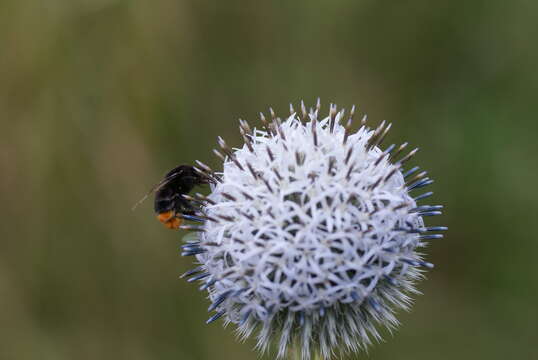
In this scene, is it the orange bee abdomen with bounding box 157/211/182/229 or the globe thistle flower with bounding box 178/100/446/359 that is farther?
the orange bee abdomen with bounding box 157/211/182/229

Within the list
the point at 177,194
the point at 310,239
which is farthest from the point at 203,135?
the point at 310,239

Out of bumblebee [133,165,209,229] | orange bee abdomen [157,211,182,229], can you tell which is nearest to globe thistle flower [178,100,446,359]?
bumblebee [133,165,209,229]

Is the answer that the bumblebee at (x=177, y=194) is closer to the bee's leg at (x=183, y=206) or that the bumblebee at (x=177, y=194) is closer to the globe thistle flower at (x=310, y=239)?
the bee's leg at (x=183, y=206)

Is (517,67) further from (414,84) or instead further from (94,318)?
(94,318)

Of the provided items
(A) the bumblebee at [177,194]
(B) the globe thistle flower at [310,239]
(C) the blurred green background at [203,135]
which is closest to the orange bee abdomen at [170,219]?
(A) the bumblebee at [177,194]

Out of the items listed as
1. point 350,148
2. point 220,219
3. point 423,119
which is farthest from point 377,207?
point 423,119

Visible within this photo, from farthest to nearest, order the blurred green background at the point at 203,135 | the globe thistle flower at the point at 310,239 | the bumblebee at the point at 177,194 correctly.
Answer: the blurred green background at the point at 203,135 < the bumblebee at the point at 177,194 < the globe thistle flower at the point at 310,239

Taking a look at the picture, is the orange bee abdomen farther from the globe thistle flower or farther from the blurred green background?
the blurred green background
